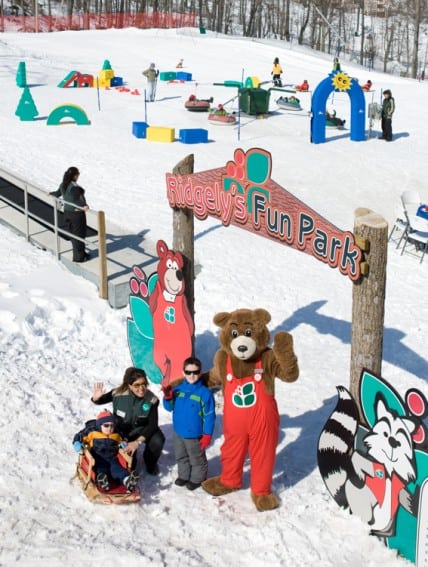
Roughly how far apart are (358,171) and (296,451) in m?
10.9

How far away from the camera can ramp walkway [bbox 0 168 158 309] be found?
978cm

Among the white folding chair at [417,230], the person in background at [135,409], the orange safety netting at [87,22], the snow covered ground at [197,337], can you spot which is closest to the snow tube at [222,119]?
the snow covered ground at [197,337]

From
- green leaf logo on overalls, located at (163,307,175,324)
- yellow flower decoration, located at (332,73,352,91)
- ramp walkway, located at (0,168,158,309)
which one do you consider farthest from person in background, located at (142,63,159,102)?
green leaf logo on overalls, located at (163,307,175,324)

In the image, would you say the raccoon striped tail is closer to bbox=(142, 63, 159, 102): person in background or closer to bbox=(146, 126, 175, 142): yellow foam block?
bbox=(146, 126, 175, 142): yellow foam block

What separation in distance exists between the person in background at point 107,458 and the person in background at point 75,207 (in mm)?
4436

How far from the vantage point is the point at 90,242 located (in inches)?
419

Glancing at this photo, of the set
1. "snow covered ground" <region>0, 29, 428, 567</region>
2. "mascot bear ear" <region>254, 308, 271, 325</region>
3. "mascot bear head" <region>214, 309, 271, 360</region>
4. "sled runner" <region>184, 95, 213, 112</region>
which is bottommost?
"snow covered ground" <region>0, 29, 428, 567</region>

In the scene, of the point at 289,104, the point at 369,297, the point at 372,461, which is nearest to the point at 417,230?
the point at 369,297

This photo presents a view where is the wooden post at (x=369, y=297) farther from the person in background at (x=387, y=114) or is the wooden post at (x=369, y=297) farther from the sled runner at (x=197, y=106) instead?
the sled runner at (x=197, y=106)

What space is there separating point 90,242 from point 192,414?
5.00 meters

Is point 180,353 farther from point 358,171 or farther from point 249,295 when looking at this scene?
point 358,171

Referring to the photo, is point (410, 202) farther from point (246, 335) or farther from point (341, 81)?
point (246, 335)

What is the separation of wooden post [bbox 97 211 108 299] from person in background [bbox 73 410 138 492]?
3.71 m

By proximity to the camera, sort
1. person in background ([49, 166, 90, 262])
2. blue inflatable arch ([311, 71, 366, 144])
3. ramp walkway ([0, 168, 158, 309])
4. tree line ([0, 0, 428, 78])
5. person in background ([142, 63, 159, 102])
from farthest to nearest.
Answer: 1. tree line ([0, 0, 428, 78])
2. person in background ([142, 63, 159, 102])
3. blue inflatable arch ([311, 71, 366, 144])
4. person in background ([49, 166, 90, 262])
5. ramp walkway ([0, 168, 158, 309])
